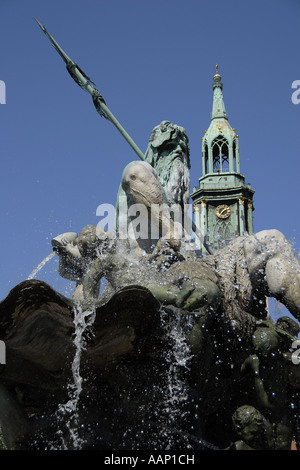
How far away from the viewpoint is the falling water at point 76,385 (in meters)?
4.28

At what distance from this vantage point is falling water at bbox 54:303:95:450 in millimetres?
4281

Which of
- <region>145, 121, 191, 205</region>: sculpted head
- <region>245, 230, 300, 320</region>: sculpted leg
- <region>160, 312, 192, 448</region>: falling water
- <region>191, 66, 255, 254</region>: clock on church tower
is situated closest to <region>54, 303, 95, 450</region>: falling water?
<region>160, 312, 192, 448</region>: falling water

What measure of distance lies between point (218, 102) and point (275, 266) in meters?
63.7

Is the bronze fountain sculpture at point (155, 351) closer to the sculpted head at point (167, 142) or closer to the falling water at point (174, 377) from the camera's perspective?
the falling water at point (174, 377)

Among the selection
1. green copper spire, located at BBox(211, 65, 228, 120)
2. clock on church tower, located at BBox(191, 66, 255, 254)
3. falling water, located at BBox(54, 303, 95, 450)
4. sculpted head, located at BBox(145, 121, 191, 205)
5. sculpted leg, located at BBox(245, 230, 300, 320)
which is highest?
green copper spire, located at BBox(211, 65, 228, 120)

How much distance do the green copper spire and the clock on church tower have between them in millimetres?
101

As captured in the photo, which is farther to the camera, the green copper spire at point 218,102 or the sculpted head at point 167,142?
the green copper spire at point 218,102

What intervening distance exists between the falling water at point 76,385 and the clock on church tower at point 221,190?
187 ft

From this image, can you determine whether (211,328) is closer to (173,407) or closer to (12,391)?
(173,407)

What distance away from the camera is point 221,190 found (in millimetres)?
63750

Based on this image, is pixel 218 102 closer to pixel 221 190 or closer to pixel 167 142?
pixel 221 190

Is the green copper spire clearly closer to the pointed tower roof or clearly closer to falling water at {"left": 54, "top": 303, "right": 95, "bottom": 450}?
the pointed tower roof

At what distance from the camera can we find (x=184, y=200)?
665 cm

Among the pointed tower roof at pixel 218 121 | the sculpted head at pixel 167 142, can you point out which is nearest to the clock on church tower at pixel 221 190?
the pointed tower roof at pixel 218 121
